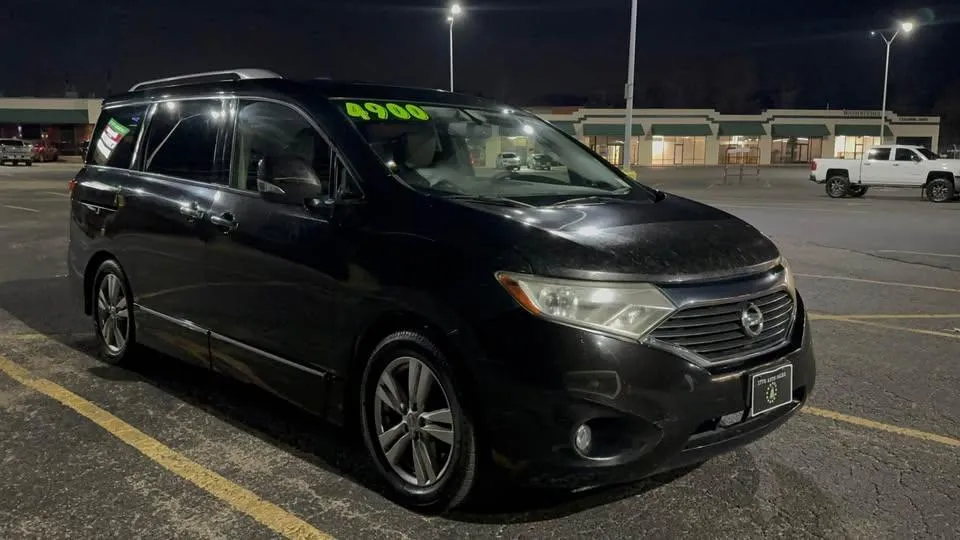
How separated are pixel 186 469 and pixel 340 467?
0.70 meters

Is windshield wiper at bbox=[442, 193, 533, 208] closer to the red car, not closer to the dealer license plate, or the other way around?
the dealer license plate

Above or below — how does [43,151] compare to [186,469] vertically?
above

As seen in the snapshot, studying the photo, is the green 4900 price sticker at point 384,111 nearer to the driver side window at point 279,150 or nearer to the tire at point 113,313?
the driver side window at point 279,150

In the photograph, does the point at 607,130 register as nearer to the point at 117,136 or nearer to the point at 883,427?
the point at 117,136

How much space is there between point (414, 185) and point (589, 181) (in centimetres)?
120

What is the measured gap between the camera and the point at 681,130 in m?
69.5

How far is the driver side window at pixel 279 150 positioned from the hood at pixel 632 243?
33.4 inches

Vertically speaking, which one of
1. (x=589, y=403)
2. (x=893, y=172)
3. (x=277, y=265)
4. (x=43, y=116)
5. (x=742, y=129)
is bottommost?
(x=893, y=172)

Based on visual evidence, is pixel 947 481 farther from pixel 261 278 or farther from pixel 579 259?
pixel 261 278

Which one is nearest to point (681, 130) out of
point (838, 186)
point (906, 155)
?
→ point (838, 186)

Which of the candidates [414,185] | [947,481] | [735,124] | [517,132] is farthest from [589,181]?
[735,124]

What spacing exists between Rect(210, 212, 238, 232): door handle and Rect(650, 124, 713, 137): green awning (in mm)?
67614

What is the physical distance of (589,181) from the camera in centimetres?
433

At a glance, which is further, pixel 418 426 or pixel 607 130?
pixel 607 130
